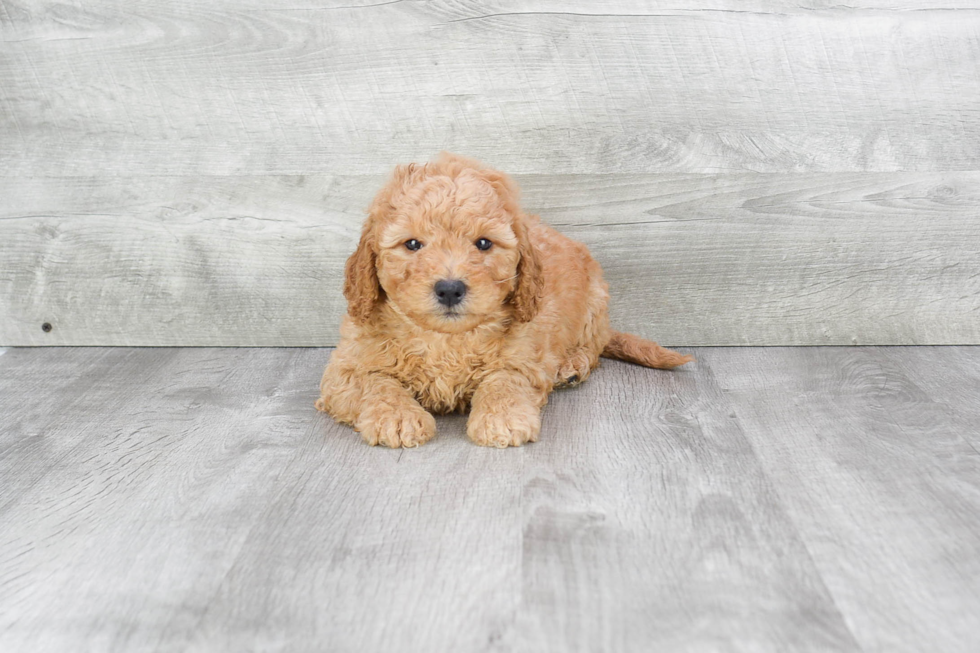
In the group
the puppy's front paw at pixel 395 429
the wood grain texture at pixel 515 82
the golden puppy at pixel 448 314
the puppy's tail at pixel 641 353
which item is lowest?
the puppy's tail at pixel 641 353

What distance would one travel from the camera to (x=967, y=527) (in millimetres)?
2055

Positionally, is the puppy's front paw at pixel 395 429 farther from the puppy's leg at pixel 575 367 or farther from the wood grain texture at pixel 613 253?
the wood grain texture at pixel 613 253

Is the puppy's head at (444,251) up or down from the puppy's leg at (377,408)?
up

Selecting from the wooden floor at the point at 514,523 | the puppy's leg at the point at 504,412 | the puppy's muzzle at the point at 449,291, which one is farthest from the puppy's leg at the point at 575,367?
the puppy's muzzle at the point at 449,291

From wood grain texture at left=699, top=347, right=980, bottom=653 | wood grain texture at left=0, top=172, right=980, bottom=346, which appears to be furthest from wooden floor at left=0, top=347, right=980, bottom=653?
wood grain texture at left=0, top=172, right=980, bottom=346

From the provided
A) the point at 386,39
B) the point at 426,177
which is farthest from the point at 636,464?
the point at 386,39

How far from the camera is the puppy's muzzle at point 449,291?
2.41 metres

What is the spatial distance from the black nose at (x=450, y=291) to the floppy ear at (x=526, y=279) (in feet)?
0.97

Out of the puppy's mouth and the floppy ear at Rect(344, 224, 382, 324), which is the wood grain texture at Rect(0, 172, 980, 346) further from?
the puppy's mouth

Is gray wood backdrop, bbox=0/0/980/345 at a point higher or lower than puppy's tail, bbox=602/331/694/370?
higher

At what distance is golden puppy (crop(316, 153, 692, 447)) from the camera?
2484mm

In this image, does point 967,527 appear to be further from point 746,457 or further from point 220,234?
point 220,234

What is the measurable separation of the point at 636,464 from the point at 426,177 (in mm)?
1055

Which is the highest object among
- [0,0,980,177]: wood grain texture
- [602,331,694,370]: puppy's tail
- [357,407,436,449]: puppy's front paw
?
[0,0,980,177]: wood grain texture
